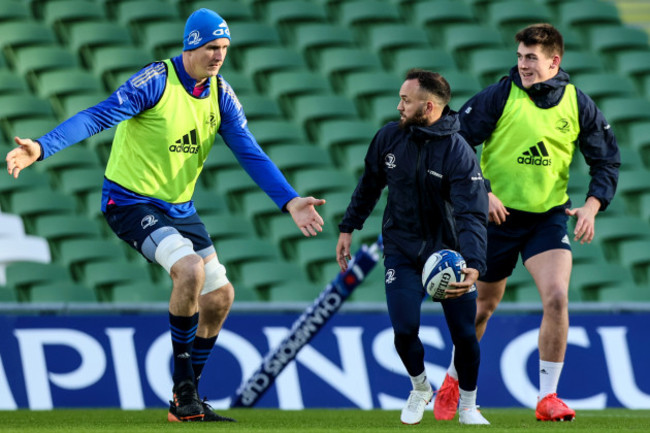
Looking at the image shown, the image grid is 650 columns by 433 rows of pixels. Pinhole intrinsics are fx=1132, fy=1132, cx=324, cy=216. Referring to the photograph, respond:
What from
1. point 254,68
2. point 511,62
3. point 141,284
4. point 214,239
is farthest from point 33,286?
point 511,62

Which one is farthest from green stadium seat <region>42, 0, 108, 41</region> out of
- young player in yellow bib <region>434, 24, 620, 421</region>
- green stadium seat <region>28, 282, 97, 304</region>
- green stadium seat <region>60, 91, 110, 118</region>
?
young player in yellow bib <region>434, 24, 620, 421</region>

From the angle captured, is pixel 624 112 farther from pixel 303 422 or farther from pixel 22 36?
A: pixel 303 422

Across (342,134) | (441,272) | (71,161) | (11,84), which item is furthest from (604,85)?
(441,272)

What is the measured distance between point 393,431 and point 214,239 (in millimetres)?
4520

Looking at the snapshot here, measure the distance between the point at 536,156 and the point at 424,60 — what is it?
5184 millimetres

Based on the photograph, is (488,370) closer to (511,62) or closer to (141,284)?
(141,284)

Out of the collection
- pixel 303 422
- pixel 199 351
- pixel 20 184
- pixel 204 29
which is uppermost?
pixel 204 29

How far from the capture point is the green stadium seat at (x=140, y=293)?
28.6 ft

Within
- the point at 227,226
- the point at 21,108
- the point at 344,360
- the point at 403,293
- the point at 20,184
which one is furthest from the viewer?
the point at 21,108

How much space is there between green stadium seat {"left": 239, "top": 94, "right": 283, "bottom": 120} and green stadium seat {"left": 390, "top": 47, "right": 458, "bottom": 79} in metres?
1.35

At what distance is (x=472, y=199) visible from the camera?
545cm

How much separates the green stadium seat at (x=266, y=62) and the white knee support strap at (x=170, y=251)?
5.45 metres

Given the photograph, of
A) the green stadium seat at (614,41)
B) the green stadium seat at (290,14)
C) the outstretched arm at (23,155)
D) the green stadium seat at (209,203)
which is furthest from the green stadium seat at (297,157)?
the outstretched arm at (23,155)

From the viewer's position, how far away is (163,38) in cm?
1104
